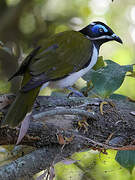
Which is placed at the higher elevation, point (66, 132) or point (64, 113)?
point (64, 113)

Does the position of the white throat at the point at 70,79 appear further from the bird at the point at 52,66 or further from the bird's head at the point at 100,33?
the bird's head at the point at 100,33

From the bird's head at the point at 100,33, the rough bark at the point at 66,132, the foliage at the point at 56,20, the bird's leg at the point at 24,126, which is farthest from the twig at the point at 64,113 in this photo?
the foliage at the point at 56,20

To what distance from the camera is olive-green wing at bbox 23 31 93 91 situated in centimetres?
224

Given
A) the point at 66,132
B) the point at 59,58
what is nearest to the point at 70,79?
the point at 59,58

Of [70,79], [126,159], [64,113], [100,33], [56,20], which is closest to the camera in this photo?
[64,113]

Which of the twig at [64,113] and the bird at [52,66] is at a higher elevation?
the bird at [52,66]

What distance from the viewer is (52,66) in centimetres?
235

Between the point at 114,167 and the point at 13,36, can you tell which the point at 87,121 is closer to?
the point at 114,167

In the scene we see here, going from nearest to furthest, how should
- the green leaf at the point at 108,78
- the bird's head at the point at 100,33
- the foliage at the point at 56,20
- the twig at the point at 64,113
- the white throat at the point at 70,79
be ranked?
the twig at the point at 64,113, the green leaf at the point at 108,78, the white throat at the point at 70,79, the bird's head at the point at 100,33, the foliage at the point at 56,20

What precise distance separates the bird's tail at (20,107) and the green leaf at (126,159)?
0.60m

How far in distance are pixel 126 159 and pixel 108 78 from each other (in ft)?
1.69

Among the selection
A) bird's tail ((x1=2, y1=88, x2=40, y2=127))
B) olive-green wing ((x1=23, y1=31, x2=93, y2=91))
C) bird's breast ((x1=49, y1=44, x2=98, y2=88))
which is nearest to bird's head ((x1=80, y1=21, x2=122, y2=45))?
olive-green wing ((x1=23, y1=31, x2=93, y2=91))

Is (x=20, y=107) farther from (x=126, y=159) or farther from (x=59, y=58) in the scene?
(x=126, y=159)

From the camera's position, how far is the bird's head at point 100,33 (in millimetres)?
2895
